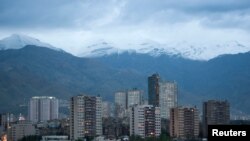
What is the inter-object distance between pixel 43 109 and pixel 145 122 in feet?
137

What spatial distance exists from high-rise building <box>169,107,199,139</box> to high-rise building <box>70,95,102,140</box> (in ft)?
25.3

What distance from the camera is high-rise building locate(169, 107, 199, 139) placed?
274 ft

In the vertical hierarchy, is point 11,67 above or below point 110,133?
above

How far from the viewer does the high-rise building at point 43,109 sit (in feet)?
394

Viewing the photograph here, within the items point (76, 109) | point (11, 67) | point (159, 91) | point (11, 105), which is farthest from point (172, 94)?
point (11, 67)

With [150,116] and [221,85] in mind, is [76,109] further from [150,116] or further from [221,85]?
[221,85]

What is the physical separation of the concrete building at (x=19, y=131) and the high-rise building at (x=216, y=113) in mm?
18550

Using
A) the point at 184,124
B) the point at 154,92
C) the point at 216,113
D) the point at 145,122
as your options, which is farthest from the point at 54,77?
the point at 145,122

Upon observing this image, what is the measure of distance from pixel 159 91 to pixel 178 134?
4014 cm

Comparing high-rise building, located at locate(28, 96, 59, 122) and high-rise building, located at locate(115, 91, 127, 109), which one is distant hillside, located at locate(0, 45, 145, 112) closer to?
high-rise building, located at locate(28, 96, 59, 122)

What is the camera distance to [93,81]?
176500 millimetres

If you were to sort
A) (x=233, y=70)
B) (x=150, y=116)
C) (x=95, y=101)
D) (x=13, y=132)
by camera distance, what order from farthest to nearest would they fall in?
(x=233, y=70)
(x=95, y=101)
(x=150, y=116)
(x=13, y=132)

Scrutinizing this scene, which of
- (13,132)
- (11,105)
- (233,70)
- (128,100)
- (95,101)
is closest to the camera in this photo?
(13,132)

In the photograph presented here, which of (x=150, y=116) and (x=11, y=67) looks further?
(x=11, y=67)
